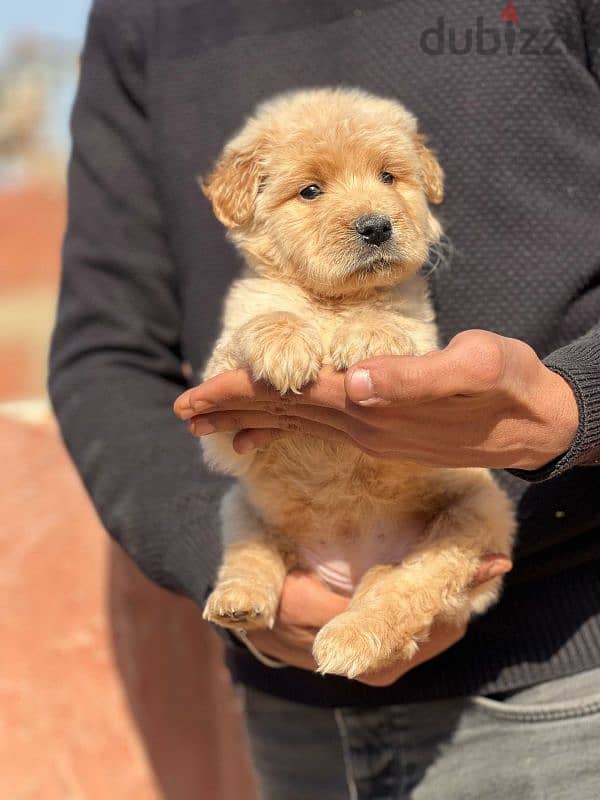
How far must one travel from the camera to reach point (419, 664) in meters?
2.44

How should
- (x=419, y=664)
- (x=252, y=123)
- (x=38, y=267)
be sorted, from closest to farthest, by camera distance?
(x=419, y=664)
(x=252, y=123)
(x=38, y=267)

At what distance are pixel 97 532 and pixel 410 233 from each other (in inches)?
83.6

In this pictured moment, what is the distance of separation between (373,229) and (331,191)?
0.21 metres

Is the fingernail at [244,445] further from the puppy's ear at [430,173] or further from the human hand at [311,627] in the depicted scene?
the puppy's ear at [430,173]

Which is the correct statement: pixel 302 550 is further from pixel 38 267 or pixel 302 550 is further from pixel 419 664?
pixel 38 267

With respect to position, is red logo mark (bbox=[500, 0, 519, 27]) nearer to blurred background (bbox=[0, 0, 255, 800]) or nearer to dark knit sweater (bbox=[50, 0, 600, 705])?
dark knit sweater (bbox=[50, 0, 600, 705])

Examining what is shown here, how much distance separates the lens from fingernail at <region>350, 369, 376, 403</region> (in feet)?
5.99

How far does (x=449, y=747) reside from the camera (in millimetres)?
2482

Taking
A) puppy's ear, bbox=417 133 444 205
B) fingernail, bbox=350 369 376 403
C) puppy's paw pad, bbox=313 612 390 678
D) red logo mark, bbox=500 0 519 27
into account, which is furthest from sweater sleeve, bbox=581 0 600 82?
puppy's paw pad, bbox=313 612 390 678

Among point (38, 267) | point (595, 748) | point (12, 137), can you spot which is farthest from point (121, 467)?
point (12, 137)

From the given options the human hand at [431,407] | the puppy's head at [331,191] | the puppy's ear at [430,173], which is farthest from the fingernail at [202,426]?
the puppy's ear at [430,173]

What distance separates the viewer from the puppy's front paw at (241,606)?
2.23 metres

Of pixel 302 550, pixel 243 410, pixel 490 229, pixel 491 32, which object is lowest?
pixel 302 550

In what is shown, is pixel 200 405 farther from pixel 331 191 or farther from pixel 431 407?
pixel 331 191
